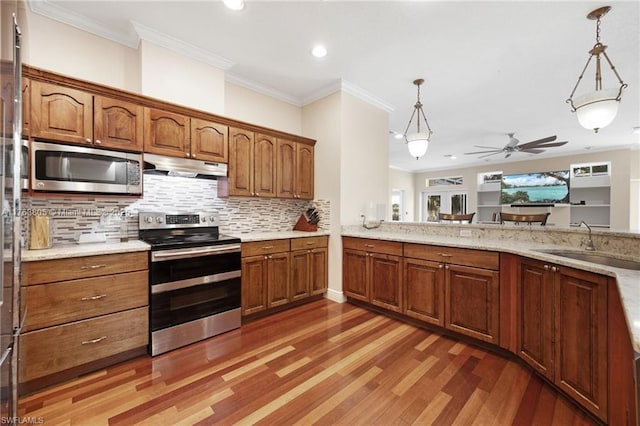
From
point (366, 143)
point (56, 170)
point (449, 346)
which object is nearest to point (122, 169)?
point (56, 170)

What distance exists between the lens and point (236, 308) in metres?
2.64

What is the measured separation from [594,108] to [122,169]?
12.4ft

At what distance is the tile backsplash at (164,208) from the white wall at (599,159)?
7164mm

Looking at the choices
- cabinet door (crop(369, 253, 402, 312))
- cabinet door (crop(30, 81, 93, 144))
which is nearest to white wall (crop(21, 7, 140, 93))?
cabinet door (crop(30, 81, 93, 144))

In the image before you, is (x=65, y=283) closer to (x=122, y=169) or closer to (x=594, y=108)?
(x=122, y=169)

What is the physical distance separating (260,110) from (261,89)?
0.28 m

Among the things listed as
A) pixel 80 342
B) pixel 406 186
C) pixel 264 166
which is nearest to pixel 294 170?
pixel 264 166

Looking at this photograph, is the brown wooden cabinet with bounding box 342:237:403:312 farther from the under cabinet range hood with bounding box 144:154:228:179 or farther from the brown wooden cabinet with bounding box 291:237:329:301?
the under cabinet range hood with bounding box 144:154:228:179

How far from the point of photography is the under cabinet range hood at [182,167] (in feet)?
7.85

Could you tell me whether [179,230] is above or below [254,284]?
above

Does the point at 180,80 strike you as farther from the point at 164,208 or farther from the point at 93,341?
the point at 93,341

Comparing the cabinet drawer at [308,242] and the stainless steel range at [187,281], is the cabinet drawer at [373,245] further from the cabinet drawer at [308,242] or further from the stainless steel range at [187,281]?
the stainless steel range at [187,281]

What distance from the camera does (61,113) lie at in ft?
6.47

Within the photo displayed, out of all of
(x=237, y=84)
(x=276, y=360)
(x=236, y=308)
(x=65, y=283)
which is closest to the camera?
(x=65, y=283)
